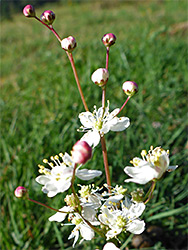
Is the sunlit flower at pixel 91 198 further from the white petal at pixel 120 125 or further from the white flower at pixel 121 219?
the white petal at pixel 120 125

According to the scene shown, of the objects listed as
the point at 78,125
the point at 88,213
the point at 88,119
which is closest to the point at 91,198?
the point at 88,213

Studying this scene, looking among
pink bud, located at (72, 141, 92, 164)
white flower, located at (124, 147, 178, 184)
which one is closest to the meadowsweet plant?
white flower, located at (124, 147, 178, 184)

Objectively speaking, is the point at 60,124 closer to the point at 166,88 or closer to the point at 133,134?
the point at 133,134

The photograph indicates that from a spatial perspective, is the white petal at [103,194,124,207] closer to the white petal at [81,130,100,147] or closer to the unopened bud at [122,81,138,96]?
the white petal at [81,130,100,147]

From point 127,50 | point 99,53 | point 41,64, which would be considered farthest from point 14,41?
point 127,50

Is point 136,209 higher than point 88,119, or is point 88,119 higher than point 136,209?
point 88,119

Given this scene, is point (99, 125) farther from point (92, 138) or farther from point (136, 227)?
point (136, 227)
